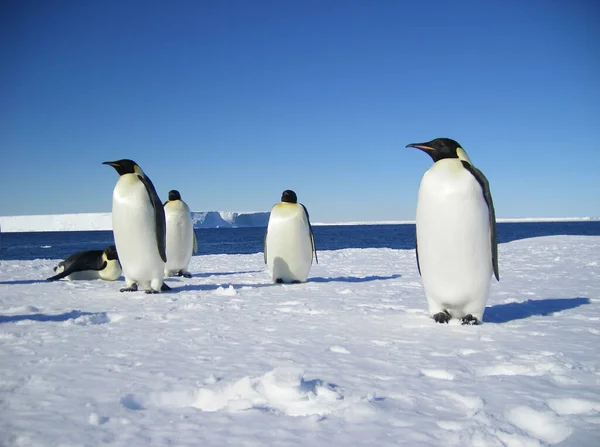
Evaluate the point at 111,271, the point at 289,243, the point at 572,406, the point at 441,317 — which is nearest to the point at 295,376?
the point at 572,406

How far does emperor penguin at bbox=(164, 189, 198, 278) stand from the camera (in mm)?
8508

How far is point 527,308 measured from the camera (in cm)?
471

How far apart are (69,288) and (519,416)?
613 cm

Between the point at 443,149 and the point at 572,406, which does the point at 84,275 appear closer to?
the point at 443,149

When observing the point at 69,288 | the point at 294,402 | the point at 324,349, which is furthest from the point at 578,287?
the point at 69,288

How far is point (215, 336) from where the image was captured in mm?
3340

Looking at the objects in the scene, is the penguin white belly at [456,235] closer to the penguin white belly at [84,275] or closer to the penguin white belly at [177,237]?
the penguin white belly at [177,237]

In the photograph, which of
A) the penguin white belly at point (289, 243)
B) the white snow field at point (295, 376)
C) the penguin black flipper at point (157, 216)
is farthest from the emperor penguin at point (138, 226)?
the penguin white belly at point (289, 243)

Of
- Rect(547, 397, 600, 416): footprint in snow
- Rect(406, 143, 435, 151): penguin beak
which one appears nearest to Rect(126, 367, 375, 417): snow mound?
Rect(547, 397, 600, 416): footprint in snow

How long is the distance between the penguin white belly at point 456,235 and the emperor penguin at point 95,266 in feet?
18.9

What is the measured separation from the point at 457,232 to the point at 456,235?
1.0 inches

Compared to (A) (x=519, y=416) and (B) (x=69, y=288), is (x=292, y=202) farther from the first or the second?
(A) (x=519, y=416)

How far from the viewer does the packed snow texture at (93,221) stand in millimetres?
100812

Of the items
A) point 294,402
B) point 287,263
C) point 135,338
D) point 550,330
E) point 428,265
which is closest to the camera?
point 294,402
